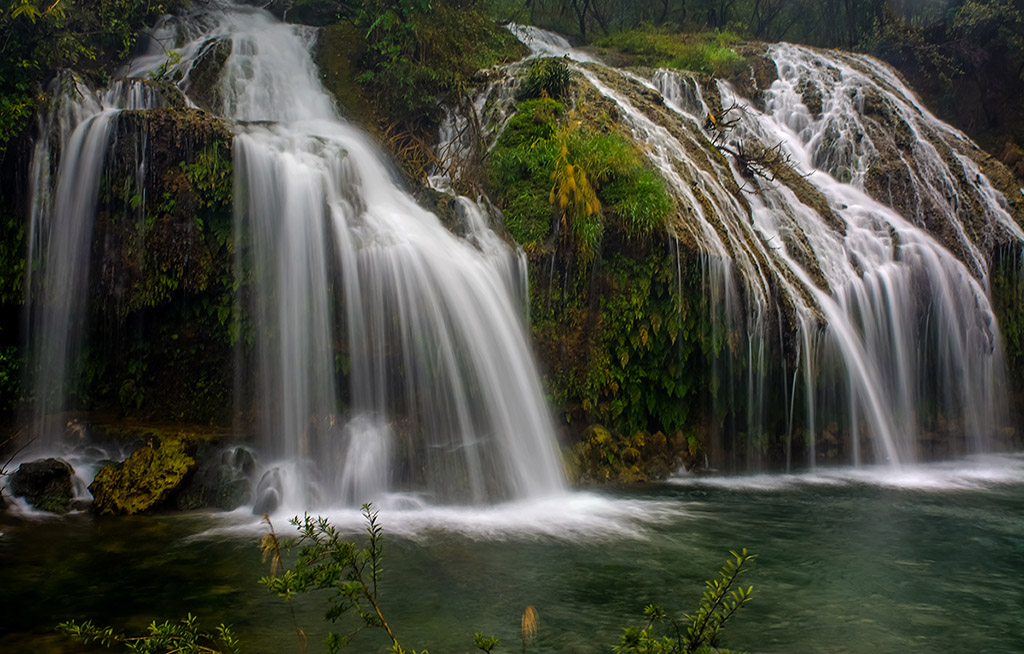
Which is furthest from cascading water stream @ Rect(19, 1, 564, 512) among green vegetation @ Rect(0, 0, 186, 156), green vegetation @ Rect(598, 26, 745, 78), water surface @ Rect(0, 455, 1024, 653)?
green vegetation @ Rect(598, 26, 745, 78)

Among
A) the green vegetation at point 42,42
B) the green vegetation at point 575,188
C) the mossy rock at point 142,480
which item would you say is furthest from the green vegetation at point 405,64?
the mossy rock at point 142,480

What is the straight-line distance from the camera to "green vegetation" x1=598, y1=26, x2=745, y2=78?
16.0 metres

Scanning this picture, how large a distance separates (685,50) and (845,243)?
7.49 m

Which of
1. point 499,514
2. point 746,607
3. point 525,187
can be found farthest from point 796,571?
point 525,187

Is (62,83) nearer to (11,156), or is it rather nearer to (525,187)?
(11,156)

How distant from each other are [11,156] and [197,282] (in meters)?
2.41

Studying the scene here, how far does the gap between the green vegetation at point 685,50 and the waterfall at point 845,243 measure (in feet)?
2.76

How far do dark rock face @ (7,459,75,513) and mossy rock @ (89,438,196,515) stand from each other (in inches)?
9.7

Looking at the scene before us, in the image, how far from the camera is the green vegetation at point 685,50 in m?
16.0

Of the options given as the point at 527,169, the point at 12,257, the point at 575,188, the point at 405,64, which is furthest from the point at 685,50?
the point at 12,257

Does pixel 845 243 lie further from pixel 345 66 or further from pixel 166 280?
pixel 166 280

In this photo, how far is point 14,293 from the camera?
807cm

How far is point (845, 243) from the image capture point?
11.5m

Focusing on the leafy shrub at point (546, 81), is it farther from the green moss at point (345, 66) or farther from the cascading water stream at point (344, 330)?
the cascading water stream at point (344, 330)
